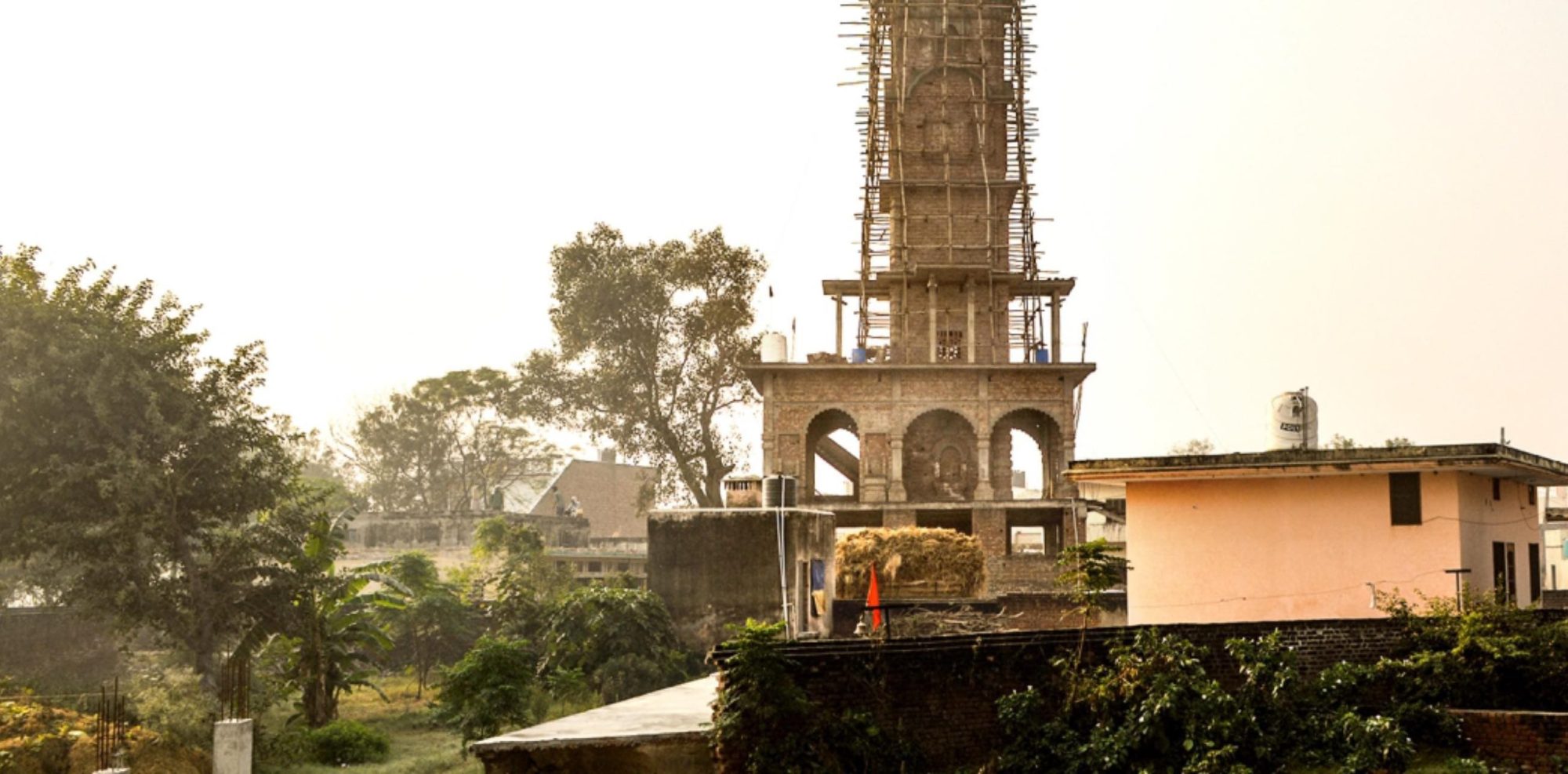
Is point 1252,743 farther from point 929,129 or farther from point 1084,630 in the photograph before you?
point 929,129

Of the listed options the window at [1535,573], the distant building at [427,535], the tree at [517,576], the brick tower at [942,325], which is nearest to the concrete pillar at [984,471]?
the brick tower at [942,325]

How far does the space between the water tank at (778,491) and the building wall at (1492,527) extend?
11.9 metres

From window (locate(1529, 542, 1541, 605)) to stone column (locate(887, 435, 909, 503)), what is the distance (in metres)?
20.6

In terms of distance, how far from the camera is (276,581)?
24469 millimetres

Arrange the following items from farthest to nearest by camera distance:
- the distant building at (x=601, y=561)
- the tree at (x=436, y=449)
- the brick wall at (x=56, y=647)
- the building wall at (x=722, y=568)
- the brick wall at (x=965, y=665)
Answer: the tree at (x=436, y=449), the distant building at (x=601, y=561), the brick wall at (x=56, y=647), the building wall at (x=722, y=568), the brick wall at (x=965, y=665)

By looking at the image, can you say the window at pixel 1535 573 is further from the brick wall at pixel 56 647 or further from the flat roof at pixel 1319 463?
the brick wall at pixel 56 647

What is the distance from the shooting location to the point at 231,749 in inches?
739

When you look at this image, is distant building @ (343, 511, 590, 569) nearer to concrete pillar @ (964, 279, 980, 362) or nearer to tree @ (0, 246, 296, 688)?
concrete pillar @ (964, 279, 980, 362)

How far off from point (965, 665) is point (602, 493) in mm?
60204

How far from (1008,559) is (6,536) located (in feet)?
73.0

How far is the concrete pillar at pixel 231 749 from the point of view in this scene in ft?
61.5

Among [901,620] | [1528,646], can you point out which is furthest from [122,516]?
[1528,646]

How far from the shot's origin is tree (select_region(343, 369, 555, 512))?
6225 cm

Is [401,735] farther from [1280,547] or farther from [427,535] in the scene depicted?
[427,535]
